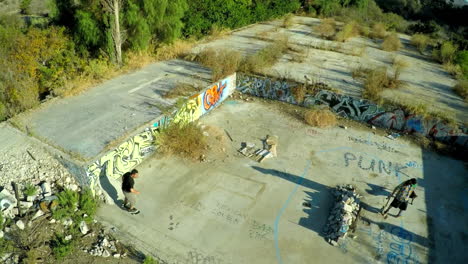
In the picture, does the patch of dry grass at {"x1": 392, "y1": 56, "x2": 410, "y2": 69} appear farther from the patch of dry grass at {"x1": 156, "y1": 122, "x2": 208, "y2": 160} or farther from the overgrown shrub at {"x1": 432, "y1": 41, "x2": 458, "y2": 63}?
the patch of dry grass at {"x1": 156, "y1": 122, "x2": 208, "y2": 160}

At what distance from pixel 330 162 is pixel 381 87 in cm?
621

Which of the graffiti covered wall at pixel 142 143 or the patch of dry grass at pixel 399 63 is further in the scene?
the patch of dry grass at pixel 399 63

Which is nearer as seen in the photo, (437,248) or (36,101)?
(437,248)

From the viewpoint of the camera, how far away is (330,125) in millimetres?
13453

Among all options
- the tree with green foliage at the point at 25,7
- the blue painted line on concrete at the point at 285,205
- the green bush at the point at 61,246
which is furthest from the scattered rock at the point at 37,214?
the tree with green foliage at the point at 25,7

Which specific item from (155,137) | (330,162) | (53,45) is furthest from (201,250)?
(53,45)

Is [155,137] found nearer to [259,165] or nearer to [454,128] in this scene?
[259,165]

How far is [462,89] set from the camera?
→ 15094 millimetres

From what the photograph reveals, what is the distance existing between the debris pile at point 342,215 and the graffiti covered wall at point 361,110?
5.27 m

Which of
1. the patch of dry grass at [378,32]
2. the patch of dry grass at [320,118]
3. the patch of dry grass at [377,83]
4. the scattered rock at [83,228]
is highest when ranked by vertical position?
the patch of dry grass at [378,32]

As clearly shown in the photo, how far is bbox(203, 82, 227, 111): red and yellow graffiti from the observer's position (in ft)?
44.2

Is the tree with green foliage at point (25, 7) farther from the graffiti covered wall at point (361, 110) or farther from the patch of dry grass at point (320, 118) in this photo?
the patch of dry grass at point (320, 118)

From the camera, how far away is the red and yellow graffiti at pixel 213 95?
13.5 m

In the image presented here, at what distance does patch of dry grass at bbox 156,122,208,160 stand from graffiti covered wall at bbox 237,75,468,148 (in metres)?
5.41
